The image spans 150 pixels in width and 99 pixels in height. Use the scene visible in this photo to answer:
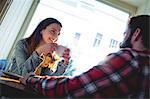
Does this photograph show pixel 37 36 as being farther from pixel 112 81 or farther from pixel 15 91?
pixel 112 81

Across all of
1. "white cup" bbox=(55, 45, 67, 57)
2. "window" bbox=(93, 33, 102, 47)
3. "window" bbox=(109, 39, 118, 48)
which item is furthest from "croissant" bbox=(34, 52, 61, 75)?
"window" bbox=(109, 39, 118, 48)

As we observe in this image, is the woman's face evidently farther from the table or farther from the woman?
the table

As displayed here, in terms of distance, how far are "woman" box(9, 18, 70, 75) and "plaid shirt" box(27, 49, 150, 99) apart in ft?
2.24

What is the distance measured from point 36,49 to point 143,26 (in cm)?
87

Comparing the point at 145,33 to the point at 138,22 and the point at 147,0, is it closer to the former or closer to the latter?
the point at 138,22

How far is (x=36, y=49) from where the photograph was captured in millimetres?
1529

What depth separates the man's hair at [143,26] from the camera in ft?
→ 2.62

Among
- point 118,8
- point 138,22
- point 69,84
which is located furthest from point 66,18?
point 69,84

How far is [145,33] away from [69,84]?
0.34 metres

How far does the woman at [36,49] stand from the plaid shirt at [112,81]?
0.68 meters

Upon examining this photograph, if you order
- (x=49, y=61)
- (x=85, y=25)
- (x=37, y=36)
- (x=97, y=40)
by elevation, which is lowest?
(x=49, y=61)

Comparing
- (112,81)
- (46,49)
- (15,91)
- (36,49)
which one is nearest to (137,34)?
(112,81)

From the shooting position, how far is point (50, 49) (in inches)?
54.2

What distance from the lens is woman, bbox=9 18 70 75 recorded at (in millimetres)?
1387
